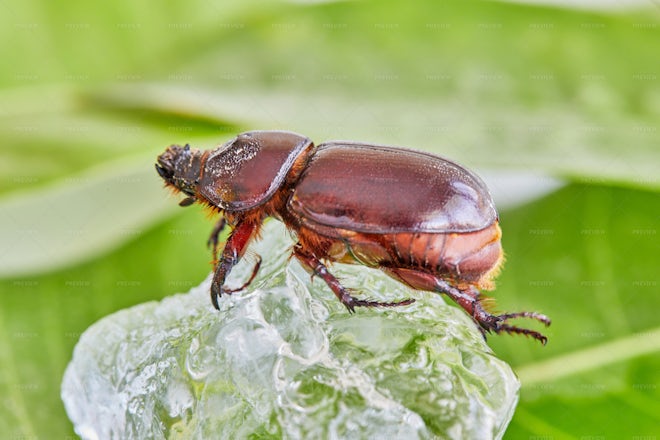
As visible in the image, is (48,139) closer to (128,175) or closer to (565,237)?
(128,175)

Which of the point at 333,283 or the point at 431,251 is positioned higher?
the point at 431,251

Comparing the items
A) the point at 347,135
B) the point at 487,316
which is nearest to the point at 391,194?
the point at 487,316

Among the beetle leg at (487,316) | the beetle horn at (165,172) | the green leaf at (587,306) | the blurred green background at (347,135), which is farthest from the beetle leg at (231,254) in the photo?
the green leaf at (587,306)

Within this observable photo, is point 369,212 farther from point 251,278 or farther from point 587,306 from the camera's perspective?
point 587,306

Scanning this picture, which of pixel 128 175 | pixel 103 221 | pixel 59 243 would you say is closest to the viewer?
pixel 59 243

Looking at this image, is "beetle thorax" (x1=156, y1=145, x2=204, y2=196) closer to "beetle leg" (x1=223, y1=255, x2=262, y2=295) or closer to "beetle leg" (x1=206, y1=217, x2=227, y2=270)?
"beetle leg" (x1=206, y1=217, x2=227, y2=270)

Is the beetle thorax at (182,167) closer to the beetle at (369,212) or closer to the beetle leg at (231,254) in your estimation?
the beetle at (369,212)

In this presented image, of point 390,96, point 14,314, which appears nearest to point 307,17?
point 390,96
